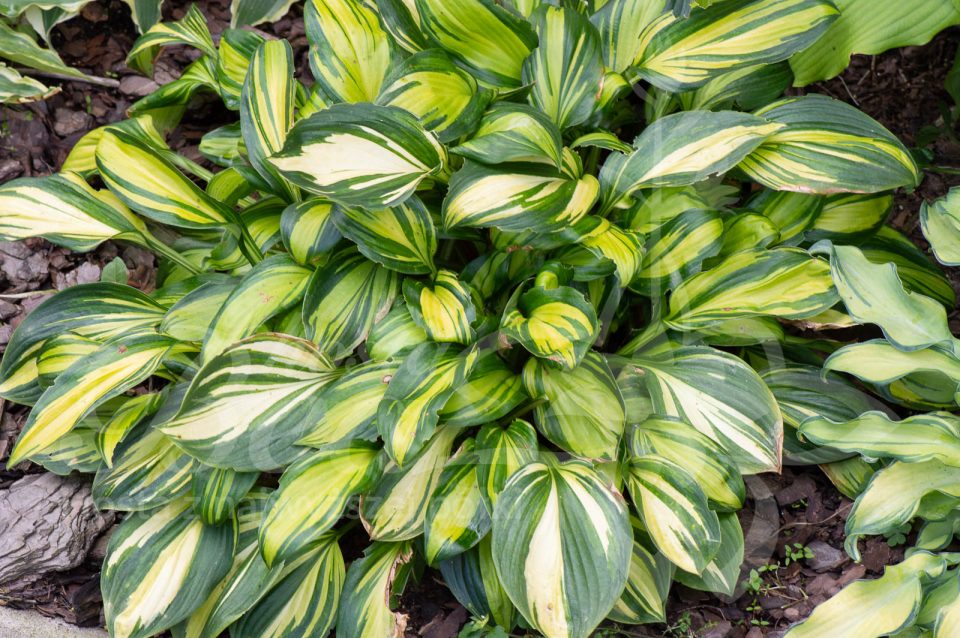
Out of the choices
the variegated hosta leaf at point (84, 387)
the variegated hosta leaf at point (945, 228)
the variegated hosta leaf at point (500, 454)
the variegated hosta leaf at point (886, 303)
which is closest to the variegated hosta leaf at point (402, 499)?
the variegated hosta leaf at point (500, 454)

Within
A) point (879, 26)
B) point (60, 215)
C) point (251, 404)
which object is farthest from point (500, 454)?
point (879, 26)

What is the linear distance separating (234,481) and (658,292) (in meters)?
0.89

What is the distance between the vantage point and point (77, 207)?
159cm

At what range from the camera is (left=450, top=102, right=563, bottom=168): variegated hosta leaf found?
1.33 meters

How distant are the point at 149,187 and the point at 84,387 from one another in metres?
0.42

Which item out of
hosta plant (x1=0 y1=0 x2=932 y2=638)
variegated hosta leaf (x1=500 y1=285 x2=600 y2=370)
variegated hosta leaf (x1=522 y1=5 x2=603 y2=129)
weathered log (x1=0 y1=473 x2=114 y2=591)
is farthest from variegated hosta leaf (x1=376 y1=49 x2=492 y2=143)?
weathered log (x1=0 y1=473 x2=114 y2=591)

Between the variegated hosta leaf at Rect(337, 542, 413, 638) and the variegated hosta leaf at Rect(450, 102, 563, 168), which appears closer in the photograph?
the variegated hosta leaf at Rect(450, 102, 563, 168)

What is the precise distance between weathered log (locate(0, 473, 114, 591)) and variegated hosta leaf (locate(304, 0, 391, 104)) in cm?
97

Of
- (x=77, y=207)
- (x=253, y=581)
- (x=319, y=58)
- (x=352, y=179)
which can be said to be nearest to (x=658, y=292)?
(x=352, y=179)

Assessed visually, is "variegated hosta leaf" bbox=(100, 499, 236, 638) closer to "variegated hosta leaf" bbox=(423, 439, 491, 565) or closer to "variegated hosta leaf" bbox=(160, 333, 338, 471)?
"variegated hosta leaf" bbox=(160, 333, 338, 471)

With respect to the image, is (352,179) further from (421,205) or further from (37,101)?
(37,101)

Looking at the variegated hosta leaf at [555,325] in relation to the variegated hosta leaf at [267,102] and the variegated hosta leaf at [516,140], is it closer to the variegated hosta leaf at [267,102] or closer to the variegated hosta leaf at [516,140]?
the variegated hosta leaf at [516,140]

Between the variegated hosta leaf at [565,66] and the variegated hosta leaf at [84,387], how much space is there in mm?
873

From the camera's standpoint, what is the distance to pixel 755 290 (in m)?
1.45
